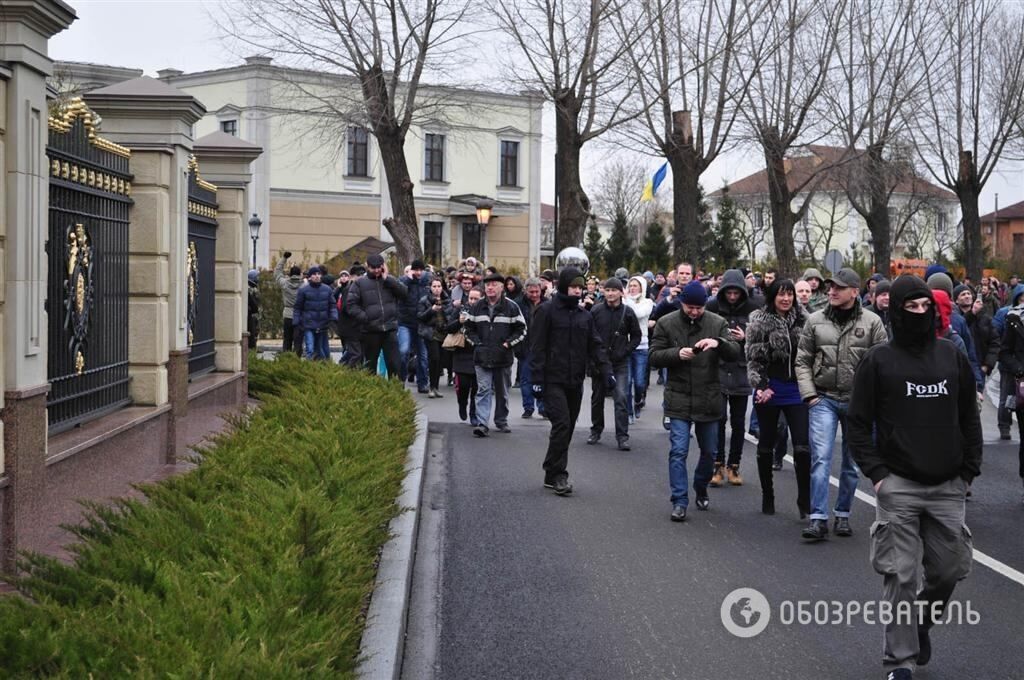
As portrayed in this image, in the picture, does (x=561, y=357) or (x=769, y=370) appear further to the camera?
(x=561, y=357)

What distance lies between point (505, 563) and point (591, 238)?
67.8m

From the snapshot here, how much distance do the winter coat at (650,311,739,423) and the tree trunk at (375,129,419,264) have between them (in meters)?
19.9

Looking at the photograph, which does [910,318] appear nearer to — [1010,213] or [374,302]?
[374,302]

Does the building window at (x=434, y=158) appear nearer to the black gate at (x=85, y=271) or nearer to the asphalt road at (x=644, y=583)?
the asphalt road at (x=644, y=583)

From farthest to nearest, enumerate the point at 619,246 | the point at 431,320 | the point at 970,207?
the point at 619,246 < the point at 970,207 < the point at 431,320

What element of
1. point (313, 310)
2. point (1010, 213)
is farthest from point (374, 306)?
point (1010, 213)

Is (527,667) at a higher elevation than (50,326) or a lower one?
lower

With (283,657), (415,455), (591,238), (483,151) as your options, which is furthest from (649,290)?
(591,238)

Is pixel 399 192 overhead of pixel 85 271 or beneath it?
overhead

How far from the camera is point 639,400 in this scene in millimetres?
17703

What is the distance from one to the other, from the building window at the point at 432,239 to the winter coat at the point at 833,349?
4809cm

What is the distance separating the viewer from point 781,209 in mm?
38000

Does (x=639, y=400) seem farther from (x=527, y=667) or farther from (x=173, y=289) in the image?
(x=527, y=667)

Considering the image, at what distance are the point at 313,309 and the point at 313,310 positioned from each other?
2 cm
